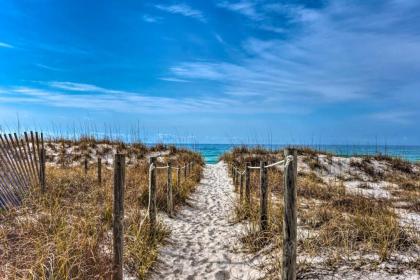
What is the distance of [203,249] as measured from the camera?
6023mm

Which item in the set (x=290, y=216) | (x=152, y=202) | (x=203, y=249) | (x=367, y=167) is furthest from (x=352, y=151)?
(x=290, y=216)

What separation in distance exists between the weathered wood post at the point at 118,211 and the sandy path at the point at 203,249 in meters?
0.88

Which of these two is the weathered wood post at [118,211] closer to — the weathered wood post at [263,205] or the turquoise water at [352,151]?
the weathered wood post at [263,205]

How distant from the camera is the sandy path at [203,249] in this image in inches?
196

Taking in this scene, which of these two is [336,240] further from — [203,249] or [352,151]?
[352,151]

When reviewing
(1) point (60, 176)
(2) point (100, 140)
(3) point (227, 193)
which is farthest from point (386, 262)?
(2) point (100, 140)

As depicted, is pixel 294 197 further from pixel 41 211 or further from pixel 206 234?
pixel 41 211

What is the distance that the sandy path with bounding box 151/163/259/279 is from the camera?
4.97 m

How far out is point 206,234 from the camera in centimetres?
696

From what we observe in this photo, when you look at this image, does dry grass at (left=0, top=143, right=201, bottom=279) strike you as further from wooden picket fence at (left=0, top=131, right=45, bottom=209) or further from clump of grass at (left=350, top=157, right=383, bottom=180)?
clump of grass at (left=350, top=157, right=383, bottom=180)

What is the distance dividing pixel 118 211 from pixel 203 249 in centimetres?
246

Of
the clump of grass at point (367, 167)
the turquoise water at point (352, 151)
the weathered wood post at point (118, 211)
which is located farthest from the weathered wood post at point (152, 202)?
the turquoise water at point (352, 151)

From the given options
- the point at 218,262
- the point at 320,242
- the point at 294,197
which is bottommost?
the point at 218,262

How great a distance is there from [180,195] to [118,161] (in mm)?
5981
